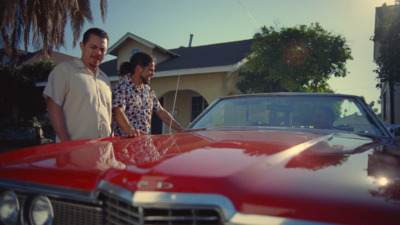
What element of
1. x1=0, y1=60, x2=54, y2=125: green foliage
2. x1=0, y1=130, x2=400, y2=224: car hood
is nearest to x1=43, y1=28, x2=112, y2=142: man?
x1=0, y1=130, x2=400, y2=224: car hood

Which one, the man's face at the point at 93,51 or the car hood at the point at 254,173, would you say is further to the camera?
the man's face at the point at 93,51

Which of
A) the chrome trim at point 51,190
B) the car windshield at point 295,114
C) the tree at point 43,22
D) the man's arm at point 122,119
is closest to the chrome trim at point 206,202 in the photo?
the chrome trim at point 51,190

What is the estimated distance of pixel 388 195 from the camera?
91 centimetres

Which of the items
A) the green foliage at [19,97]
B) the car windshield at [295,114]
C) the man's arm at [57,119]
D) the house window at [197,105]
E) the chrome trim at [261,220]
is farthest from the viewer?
the green foliage at [19,97]

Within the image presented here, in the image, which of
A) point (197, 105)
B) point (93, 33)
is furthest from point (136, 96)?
point (197, 105)

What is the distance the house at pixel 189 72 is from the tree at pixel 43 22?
3.98m

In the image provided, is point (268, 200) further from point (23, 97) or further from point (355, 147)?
point (23, 97)

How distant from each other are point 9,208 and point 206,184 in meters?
0.87

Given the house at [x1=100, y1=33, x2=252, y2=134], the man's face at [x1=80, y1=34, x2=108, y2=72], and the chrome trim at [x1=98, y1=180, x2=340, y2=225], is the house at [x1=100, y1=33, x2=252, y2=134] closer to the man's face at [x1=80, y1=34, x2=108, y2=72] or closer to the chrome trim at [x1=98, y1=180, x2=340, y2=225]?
the man's face at [x1=80, y1=34, x2=108, y2=72]

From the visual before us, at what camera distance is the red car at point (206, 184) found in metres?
0.87

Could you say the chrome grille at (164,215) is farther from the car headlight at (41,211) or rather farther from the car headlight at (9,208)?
the car headlight at (9,208)

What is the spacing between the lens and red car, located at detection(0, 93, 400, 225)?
87cm

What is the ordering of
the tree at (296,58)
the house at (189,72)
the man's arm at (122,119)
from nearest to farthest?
the man's arm at (122,119), the tree at (296,58), the house at (189,72)

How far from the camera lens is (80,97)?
2.61 m
